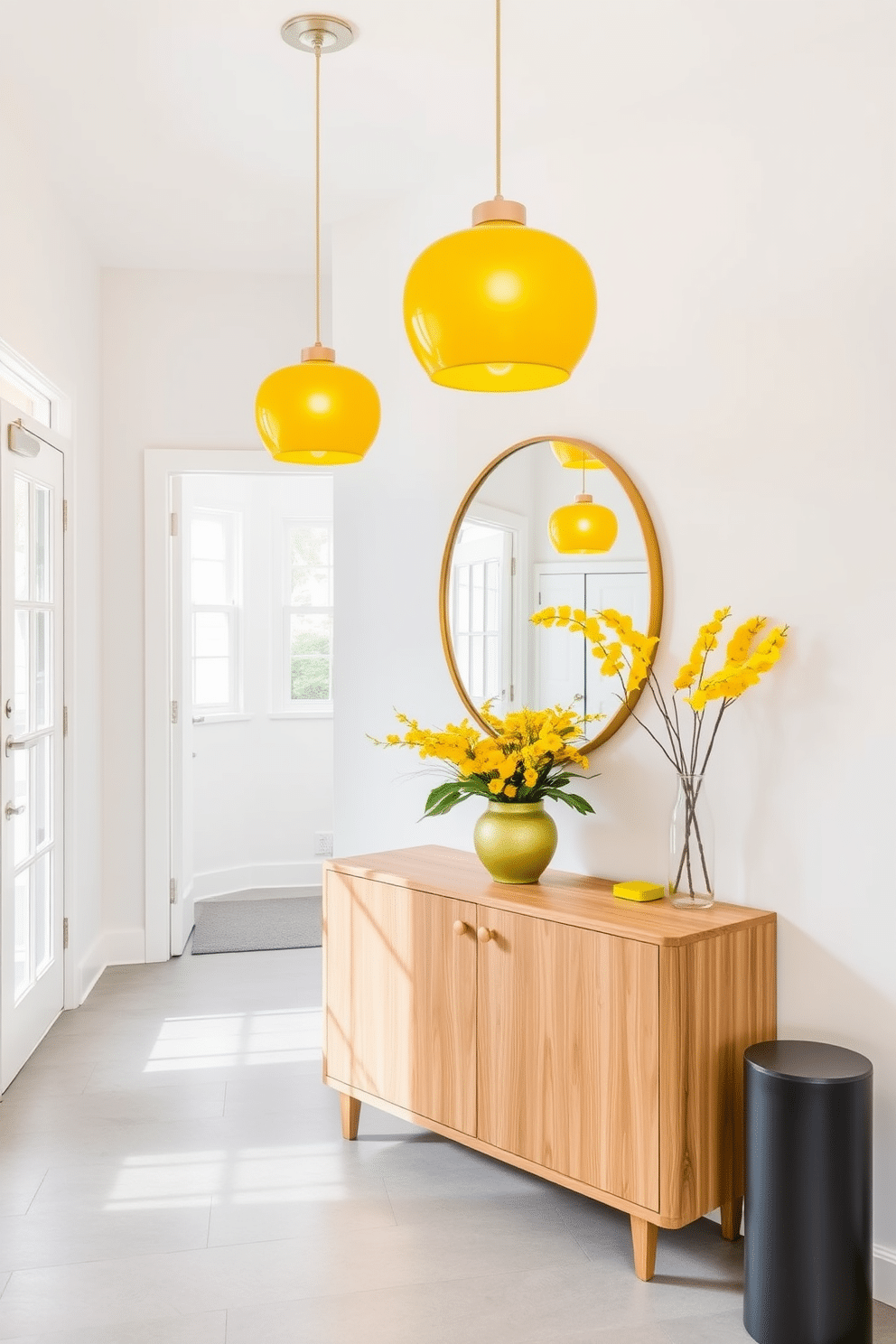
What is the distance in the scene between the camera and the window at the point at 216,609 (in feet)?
19.2

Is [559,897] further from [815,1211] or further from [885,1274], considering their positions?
[885,1274]

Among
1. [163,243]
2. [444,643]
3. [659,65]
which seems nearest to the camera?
[659,65]

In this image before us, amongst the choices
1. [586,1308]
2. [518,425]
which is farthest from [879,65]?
[586,1308]

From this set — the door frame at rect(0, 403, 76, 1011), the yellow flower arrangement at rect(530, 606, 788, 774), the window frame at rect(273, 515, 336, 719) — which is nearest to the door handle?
the door frame at rect(0, 403, 76, 1011)

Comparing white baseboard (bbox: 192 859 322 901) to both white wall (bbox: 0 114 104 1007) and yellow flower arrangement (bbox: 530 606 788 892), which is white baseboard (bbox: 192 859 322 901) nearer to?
white wall (bbox: 0 114 104 1007)

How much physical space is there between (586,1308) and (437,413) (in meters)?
2.42

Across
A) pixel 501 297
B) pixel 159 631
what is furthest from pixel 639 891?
pixel 159 631

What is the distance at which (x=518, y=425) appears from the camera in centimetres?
324

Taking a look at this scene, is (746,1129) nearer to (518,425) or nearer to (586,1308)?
(586,1308)

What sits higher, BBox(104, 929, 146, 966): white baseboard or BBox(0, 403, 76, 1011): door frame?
BBox(0, 403, 76, 1011): door frame

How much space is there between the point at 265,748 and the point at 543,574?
3.35 m

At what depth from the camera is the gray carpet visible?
4.95m

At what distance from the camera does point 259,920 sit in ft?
17.5

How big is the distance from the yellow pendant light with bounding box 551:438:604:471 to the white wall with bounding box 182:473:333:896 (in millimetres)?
3191
